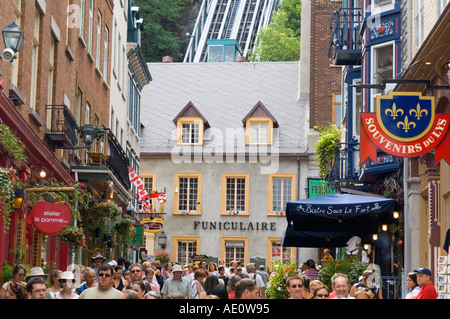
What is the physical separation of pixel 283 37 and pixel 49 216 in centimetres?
5121

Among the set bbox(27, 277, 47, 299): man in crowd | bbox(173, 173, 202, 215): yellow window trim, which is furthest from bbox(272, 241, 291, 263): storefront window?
bbox(27, 277, 47, 299): man in crowd

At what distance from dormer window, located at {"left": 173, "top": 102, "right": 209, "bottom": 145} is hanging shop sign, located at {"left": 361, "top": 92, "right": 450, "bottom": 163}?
111 ft

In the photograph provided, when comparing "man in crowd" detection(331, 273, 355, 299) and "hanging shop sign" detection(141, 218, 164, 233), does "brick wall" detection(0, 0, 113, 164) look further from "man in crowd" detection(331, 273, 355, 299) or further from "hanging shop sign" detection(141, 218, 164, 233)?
"hanging shop sign" detection(141, 218, 164, 233)

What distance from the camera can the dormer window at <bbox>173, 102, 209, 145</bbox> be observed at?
48.0m

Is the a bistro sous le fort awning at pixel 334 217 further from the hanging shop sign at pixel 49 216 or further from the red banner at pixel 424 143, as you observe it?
the hanging shop sign at pixel 49 216

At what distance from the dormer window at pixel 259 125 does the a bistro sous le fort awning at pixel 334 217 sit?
79.4 feet

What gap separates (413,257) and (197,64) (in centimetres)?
3524

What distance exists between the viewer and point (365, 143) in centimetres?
1605

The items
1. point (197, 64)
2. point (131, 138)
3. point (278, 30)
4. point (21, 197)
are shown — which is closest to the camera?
point (21, 197)

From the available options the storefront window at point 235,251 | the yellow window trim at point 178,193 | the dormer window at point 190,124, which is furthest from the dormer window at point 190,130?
the storefront window at point 235,251

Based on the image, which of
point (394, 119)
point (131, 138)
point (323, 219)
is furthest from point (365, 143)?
point (131, 138)

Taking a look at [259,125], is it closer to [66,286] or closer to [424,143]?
[424,143]

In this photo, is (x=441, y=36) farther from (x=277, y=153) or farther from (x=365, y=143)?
(x=277, y=153)

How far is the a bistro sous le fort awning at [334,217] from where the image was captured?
1741cm
